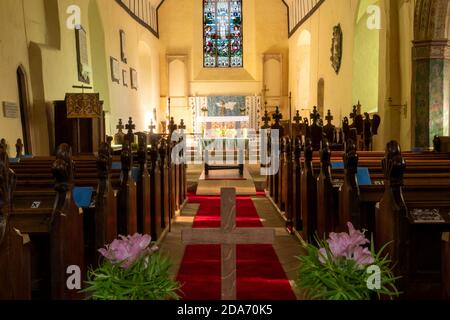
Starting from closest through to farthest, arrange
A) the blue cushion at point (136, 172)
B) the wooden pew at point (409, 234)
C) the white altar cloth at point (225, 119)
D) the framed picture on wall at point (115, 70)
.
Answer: the wooden pew at point (409, 234), the blue cushion at point (136, 172), the framed picture on wall at point (115, 70), the white altar cloth at point (225, 119)

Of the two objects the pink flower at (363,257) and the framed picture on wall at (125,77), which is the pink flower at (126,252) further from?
the framed picture on wall at (125,77)

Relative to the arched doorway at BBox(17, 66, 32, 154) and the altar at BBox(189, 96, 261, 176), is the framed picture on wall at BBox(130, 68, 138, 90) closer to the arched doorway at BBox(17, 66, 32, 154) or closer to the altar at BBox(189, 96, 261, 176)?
the altar at BBox(189, 96, 261, 176)

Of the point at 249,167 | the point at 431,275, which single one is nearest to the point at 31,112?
the point at 249,167

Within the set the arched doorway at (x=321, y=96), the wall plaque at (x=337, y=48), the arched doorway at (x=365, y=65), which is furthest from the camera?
the arched doorway at (x=321, y=96)

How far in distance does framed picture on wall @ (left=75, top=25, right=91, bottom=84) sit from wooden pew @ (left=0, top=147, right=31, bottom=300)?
10.3 metres

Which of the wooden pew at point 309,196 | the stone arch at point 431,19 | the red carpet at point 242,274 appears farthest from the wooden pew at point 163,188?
the stone arch at point 431,19

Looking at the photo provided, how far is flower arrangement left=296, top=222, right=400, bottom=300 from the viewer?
5.73 ft

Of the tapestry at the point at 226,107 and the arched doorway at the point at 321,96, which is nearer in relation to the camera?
the arched doorway at the point at 321,96

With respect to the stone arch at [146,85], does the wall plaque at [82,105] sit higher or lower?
lower

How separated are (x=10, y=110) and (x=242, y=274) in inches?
230

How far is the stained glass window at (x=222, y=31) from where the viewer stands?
71.0 feet

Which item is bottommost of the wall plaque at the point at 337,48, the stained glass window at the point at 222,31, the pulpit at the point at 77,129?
the pulpit at the point at 77,129

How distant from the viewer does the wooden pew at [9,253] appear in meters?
1.93

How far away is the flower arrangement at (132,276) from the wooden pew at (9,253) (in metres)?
0.44
